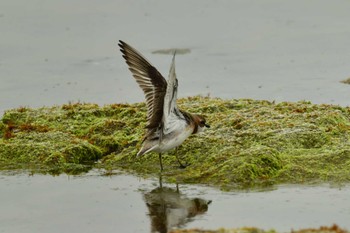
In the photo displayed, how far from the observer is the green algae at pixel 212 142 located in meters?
12.6

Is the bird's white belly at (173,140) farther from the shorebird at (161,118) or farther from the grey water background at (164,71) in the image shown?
the grey water background at (164,71)

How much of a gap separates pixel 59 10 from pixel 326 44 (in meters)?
10.3

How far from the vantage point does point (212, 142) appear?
13.8 metres

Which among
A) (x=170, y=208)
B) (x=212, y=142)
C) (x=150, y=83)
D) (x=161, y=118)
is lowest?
(x=170, y=208)

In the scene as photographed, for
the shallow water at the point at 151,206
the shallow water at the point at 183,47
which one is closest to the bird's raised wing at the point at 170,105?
the shallow water at the point at 151,206

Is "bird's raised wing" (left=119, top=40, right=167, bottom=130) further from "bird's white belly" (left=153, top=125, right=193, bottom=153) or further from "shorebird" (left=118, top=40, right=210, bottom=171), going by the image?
"bird's white belly" (left=153, top=125, right=193, bottom=153)

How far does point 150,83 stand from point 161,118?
70 cm

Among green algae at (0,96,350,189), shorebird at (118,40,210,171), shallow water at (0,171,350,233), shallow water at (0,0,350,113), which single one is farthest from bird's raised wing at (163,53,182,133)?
shallow water at (0,0,350,113)

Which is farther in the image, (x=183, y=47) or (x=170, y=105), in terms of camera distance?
(x=183, y=47)

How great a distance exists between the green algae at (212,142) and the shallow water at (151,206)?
0.50 m

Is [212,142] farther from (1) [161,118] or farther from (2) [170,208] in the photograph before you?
(2) [170,208]

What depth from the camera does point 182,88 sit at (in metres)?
21.0

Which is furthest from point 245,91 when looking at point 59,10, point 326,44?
point 59,10

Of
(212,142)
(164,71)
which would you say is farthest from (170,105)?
(164,71)
